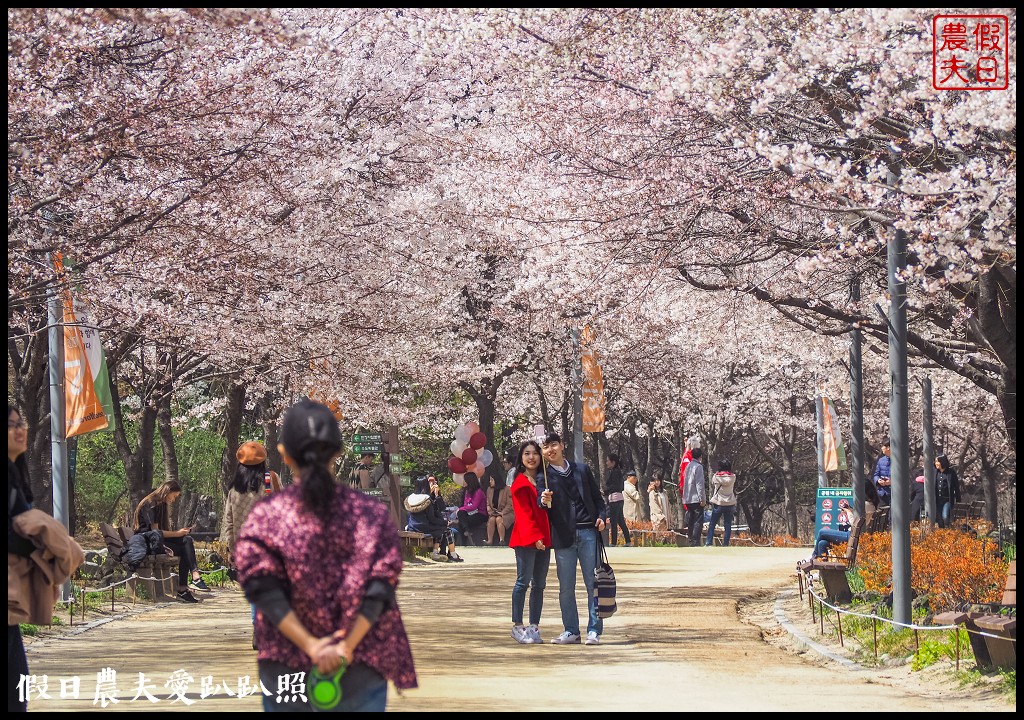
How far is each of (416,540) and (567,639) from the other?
1413 centimetres

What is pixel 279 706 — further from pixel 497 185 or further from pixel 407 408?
pixel 407 408

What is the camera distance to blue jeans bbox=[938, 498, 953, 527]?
24.3 meters

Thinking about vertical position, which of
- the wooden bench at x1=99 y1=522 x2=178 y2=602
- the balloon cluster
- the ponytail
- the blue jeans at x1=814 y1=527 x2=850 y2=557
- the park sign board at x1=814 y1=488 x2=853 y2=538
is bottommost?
the wooden bench at x1=99 y1=522 x2=178 y2=602

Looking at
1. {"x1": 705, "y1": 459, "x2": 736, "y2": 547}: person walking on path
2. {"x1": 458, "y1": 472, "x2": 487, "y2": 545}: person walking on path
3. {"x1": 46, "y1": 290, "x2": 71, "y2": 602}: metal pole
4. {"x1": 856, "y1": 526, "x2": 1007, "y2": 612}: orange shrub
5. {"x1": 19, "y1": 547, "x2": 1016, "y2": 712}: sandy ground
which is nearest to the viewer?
{"x1": 19, "y1": 547, "x2": 1016, "y2": 712}: sandy ground

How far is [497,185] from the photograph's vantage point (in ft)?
64.9

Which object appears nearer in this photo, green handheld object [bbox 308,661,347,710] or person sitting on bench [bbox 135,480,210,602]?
green handheld object [bbox 308,661,347,710]

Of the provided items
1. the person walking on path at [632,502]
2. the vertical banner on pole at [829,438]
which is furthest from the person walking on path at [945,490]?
the person walking on path at [632,502]

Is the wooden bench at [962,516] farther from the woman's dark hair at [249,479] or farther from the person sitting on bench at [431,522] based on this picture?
the woman's dark hair at [249,479]

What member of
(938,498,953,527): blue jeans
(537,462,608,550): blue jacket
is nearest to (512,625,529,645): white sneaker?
(537,462,608,550): blue jacket

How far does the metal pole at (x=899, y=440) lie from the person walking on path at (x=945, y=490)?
11969 millimetres

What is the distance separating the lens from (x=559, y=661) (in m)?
11.6

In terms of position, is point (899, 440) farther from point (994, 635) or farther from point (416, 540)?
point (416, 540)

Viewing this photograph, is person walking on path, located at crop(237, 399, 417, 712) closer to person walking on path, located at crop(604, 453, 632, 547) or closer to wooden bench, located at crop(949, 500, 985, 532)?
wooden bench, located at crop(949, 500, 985, 532)

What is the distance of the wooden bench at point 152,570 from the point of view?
18141 millimetres
